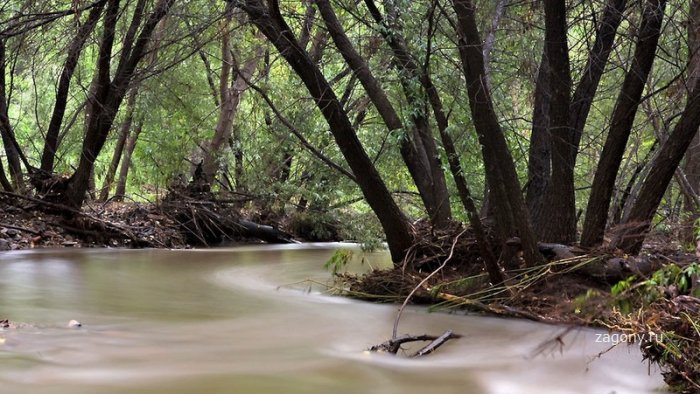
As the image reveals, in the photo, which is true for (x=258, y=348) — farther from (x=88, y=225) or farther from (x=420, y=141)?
(x=88, y=225)

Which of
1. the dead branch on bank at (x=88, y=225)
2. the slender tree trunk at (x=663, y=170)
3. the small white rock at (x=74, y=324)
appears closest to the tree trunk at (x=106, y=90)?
the dead branch on bank at (x=88, y=225)

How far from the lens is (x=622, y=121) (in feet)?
20.0

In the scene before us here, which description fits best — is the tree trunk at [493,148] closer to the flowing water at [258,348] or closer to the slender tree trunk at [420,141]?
the flowing water at [258,348]

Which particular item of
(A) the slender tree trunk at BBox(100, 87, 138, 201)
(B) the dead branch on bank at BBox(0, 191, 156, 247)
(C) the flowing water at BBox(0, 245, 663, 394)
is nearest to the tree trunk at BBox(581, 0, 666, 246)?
(C) the flowing water at BBox(0, 245, 663, 394)

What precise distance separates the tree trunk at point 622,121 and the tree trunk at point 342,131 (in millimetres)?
2136

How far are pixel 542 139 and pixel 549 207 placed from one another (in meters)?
1.04

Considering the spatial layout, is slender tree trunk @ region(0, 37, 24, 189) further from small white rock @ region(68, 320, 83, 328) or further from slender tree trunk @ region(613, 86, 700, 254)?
slender tree trunk @ region(613, 86, 700, 254)

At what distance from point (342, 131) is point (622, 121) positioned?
2950 mm

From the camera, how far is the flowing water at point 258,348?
3705 millimetres

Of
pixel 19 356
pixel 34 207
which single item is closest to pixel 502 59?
pixel 19 356

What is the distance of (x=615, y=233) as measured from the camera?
19.8 feet

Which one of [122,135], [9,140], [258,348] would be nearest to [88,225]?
[9,140]

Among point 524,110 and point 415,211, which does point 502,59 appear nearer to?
point 524,110

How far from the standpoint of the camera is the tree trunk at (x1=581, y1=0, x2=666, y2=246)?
19.5 ft
